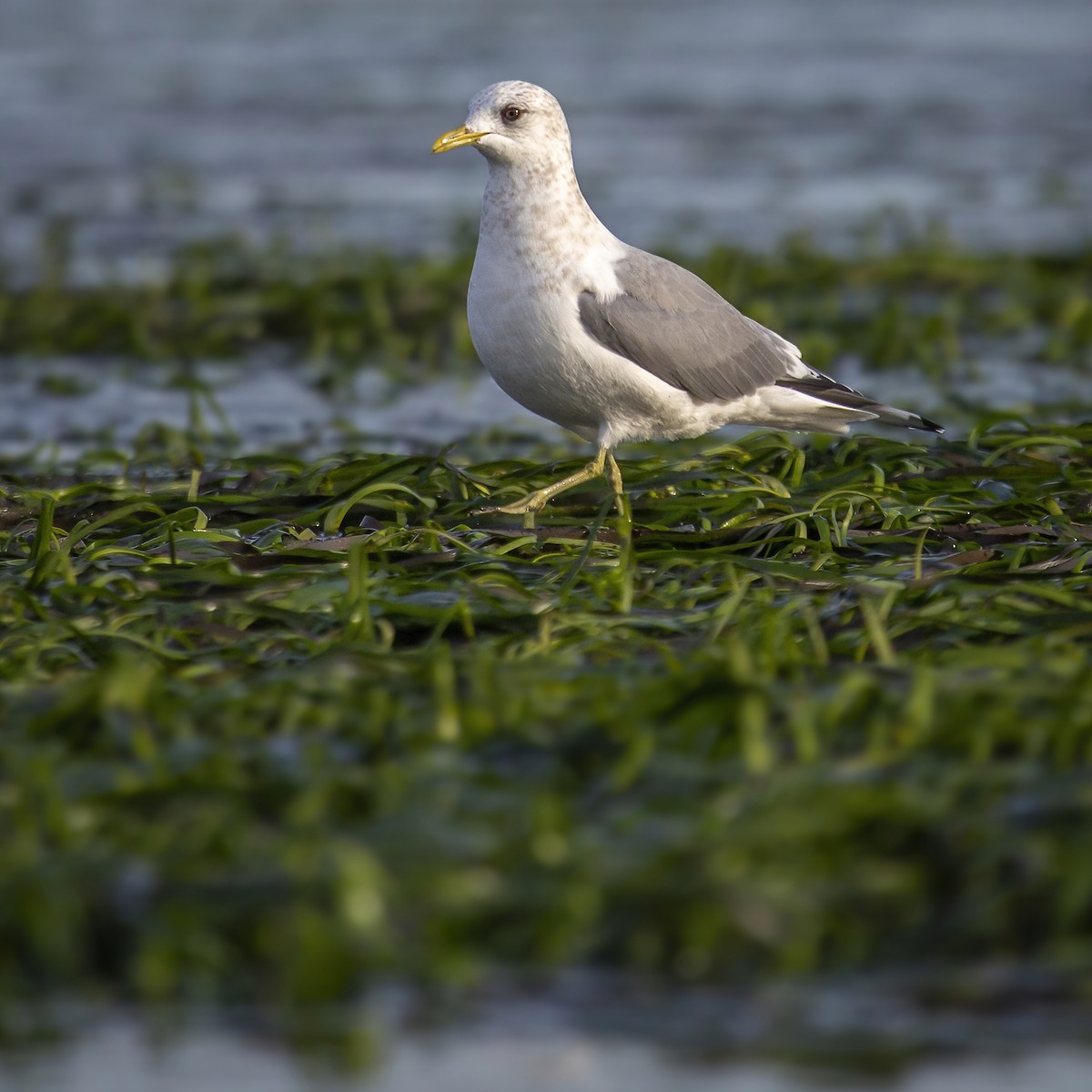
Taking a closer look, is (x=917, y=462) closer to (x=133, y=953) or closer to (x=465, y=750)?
(x=465, y=750)

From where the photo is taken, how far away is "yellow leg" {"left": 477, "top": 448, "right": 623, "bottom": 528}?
589cm

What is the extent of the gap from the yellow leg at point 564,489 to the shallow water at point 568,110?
6.60m

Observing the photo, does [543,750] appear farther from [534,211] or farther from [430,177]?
[430,177]

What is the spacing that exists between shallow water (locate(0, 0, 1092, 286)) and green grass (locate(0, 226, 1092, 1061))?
7.14 metres

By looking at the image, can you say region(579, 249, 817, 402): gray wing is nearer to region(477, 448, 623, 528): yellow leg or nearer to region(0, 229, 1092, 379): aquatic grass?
region(477, 448, 623, 528): yellow leg

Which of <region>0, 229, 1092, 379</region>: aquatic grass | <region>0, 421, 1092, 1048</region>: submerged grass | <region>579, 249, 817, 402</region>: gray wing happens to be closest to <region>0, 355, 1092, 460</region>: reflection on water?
<region>0, 229, 1092, 379</region>: aquatic grass

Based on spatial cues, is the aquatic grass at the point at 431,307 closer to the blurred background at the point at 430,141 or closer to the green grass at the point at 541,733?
the blurred background at the point at 430,141

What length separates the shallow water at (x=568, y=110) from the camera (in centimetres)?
1443

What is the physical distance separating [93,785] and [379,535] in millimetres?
1795

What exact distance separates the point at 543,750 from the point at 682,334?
8.51 feet

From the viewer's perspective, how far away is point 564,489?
6.11 metres

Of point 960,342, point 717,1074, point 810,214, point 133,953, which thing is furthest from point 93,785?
point 810,214

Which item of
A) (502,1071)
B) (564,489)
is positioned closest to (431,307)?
(564,489)

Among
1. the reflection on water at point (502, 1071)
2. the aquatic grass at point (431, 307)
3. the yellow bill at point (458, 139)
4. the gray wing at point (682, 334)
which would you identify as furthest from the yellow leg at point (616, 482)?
the aquatic grass at point (431, 307)
